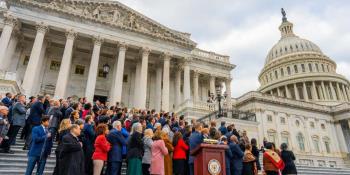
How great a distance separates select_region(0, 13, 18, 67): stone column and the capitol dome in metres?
62.1

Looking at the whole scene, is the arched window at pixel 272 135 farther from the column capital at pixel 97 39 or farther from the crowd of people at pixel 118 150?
the crowd of people at pixel 118 150

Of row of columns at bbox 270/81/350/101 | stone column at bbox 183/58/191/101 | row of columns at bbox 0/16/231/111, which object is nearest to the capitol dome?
row of columns at bbox 270/81/350/101

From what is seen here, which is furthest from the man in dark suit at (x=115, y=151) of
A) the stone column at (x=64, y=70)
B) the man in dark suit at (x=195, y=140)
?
the stone column at (x=64, y=70)

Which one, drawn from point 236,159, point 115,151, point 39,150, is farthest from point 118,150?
point 236,159

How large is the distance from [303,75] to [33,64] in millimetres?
63967

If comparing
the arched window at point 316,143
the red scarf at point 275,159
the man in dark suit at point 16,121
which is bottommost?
the red scarf at point 275,159

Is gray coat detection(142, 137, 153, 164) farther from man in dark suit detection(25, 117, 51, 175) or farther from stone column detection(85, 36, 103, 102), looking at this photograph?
stone column detection(85, 36, 103, 102)

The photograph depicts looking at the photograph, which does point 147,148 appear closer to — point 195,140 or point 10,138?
point 195,140

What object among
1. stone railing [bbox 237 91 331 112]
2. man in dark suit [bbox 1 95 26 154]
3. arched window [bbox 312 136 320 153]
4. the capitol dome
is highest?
the capitol dome

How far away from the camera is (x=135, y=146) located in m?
6.92

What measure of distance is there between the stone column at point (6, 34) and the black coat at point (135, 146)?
67.7 ft

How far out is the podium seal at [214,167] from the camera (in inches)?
250

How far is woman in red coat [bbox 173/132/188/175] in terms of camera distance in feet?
26.0

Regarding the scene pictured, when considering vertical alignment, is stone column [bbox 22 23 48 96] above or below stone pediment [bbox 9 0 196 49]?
below
